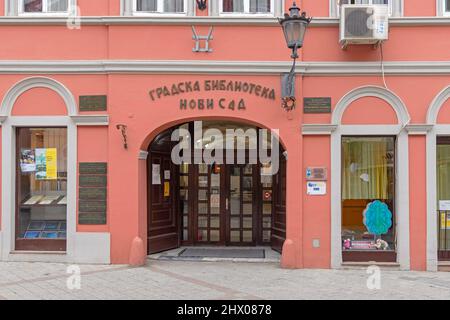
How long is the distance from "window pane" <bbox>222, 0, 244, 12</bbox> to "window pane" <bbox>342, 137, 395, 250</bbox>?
324 cm

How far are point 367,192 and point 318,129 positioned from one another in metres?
1.59

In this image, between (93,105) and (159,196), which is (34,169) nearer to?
(93,105)

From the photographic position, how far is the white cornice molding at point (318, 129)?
32.8 ft

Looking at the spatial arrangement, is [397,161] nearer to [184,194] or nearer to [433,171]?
[433,171]

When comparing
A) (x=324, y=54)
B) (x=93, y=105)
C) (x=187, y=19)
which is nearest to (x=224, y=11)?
(x=187, y=19)

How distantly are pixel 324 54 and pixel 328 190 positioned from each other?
101 inches

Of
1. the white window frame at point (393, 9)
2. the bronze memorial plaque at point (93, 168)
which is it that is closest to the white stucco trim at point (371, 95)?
the white window frame at point (393, 9)

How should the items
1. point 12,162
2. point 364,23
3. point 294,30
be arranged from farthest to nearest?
1. point 12,162
2. point 364,23
3. point 294,30

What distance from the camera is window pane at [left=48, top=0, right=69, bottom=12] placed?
34.3 feet

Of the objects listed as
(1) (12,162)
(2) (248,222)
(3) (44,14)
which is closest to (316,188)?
(2) (248,222)

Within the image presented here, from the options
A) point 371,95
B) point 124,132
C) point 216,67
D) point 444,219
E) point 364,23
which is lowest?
point 444,219

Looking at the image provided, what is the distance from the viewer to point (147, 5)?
34.4ft

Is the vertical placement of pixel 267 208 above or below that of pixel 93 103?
below

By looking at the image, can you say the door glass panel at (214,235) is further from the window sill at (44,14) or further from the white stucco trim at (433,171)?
the window sill at (44,14)
